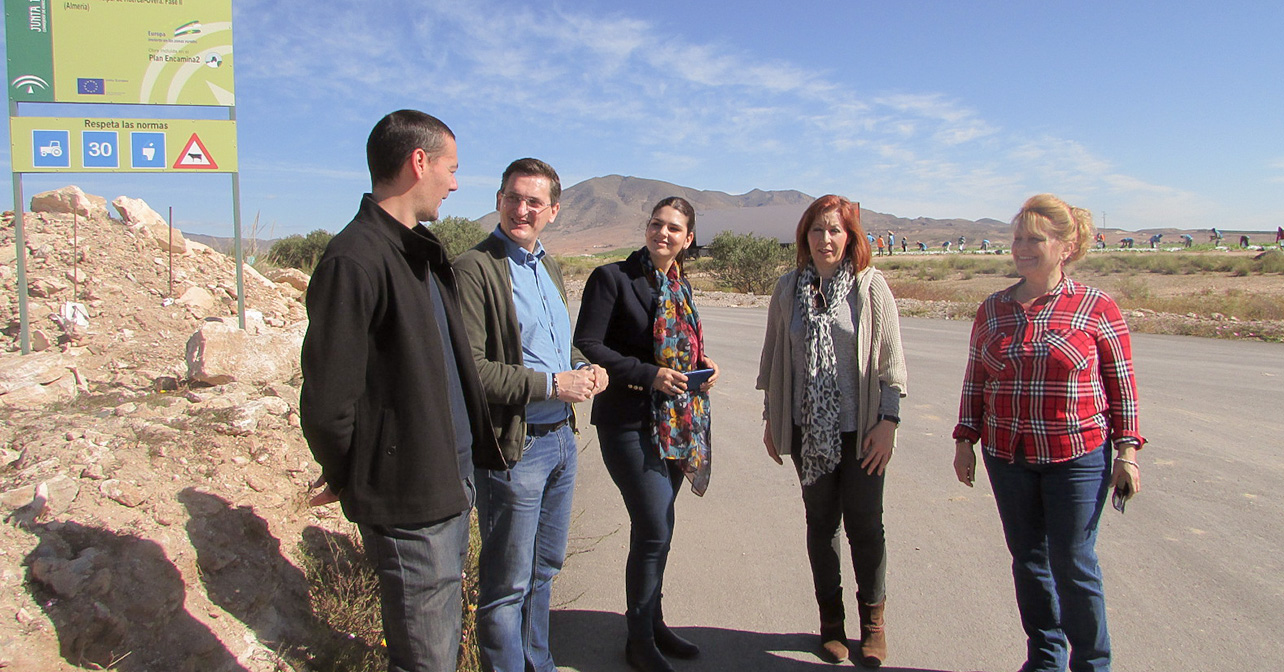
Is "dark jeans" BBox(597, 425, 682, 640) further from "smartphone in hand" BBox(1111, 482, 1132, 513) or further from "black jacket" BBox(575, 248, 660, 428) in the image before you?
"smartphone in hand" BBox(1111, 482, 1132, 513)

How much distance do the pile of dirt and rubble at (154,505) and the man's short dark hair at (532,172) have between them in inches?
75.4

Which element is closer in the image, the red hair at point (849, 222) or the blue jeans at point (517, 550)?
the blue jeans at point (517, 550)

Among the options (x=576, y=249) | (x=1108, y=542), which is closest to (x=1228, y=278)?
(x=1108, y=542)

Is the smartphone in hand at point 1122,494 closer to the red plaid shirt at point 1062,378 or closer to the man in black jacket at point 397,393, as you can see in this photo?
the red plaid shirt at point 1062,378

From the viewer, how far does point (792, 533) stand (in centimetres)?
443

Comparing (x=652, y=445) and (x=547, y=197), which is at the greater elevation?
(x=547, y=197)

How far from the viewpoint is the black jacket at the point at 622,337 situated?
2.90m

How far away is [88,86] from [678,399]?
18.6ft

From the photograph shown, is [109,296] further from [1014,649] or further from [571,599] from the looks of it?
[1014,649]

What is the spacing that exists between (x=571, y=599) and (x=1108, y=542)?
2.96 meters

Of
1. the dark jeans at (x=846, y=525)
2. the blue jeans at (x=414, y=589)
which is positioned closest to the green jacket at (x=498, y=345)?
the blue jeans at (x=414, y=589)

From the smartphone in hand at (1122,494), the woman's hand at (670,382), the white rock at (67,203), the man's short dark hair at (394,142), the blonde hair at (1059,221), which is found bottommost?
the smartphone in hand at (1122,494)

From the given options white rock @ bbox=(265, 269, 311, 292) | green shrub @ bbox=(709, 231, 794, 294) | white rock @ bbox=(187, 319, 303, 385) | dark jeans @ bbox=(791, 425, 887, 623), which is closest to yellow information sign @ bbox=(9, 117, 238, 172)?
white rock @ bbox=(187, 319, 303, 385)

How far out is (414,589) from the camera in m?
2.06
